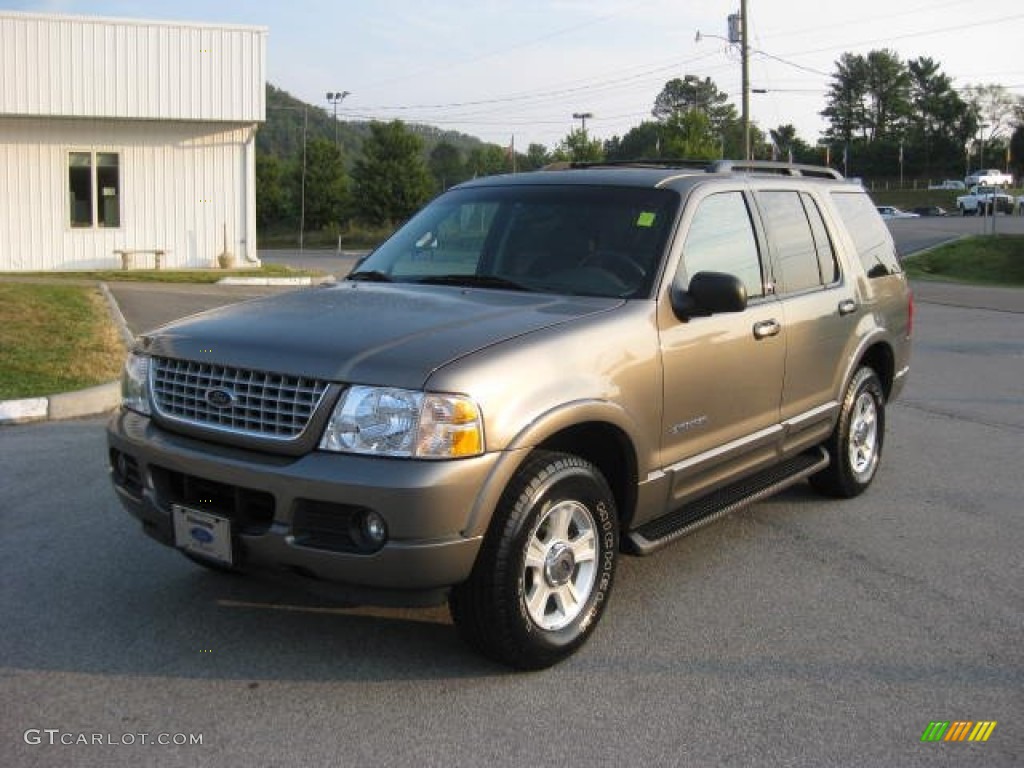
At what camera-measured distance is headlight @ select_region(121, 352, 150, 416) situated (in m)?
4.16

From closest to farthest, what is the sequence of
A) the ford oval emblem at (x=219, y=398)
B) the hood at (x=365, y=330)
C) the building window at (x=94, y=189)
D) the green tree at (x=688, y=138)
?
1. the hood at (x=365, y=330)
2. the ford oval emblem at (x=219, y=398)
3. the building window at (x=94, y=189)
4. the green tree at (x=688, y=138)

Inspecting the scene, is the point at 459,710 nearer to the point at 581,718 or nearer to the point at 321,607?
the point at 581,718

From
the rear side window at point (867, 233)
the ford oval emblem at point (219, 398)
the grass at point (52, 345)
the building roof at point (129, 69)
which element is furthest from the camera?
the building roof at point (129, 69)

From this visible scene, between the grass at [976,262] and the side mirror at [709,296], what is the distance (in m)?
26.5

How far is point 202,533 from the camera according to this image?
376cm

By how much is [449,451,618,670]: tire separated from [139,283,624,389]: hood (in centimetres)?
54

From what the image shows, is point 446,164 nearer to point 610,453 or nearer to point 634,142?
point 634,142

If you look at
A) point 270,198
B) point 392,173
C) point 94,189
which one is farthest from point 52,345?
point 270,198

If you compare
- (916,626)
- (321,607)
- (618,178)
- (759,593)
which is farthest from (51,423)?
(916,626)

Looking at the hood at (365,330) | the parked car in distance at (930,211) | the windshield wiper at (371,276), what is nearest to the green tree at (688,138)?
the parked car in distance at (930,211)

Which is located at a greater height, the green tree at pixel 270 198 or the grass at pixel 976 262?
the green tree at pixel 270 198

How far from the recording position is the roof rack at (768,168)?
17.7 ft

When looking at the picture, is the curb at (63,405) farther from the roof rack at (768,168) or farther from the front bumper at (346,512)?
the roof rack at (768,168)

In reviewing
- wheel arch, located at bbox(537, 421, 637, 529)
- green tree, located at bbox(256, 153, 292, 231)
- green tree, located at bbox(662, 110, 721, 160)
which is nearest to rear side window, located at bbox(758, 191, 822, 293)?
wheel arch, located at bbox(537, 421, 637, 529)
